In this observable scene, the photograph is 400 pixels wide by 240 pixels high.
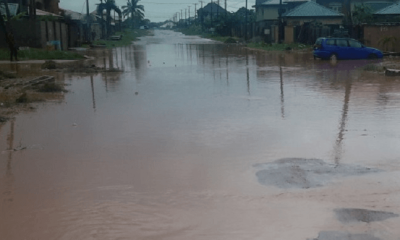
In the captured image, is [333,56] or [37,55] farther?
[37,55]

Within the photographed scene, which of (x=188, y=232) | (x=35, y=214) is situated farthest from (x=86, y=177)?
(x=188, y=232)

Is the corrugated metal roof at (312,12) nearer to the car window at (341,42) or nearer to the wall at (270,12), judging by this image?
the wall at (270,12)

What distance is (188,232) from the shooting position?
5.41 metres

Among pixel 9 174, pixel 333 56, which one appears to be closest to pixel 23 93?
pixel 9 174

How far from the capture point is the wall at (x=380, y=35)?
32.4m

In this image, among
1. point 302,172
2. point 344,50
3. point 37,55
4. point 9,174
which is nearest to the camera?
point 302,172

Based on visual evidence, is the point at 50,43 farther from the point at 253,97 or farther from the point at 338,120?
the point at 338,120

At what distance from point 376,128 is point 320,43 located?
1947 cm

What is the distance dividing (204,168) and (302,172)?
151 centimetres

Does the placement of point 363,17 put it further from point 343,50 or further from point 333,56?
point 333,56

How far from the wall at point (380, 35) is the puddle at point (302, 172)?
1077 inches

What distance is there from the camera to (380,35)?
3375 cm

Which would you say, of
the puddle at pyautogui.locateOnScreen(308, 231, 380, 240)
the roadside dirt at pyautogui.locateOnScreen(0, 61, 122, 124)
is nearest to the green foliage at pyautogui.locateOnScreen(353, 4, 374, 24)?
the roadside dirt at pyautogui.locateOnScreen(0, 61, 122, 124)

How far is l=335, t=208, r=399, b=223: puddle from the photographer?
562cm
